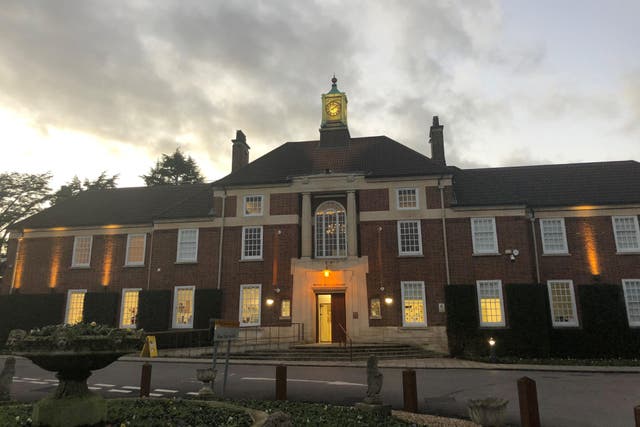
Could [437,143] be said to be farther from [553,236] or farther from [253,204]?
[253,204]

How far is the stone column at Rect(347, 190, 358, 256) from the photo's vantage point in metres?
26.6

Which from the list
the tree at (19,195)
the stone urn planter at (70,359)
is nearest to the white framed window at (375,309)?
the stone urn planter at (70,359)

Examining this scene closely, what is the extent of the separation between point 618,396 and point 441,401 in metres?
5.27

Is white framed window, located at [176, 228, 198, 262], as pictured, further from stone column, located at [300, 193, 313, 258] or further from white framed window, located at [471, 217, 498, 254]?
white framed window, located at [471, 217, 498, 254]

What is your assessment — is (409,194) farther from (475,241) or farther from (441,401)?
(441,401)

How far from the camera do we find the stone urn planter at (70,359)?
7137mm

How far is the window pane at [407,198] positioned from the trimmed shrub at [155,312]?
15.3m

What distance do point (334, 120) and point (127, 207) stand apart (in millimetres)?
16691

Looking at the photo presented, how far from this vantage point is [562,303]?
25.1m

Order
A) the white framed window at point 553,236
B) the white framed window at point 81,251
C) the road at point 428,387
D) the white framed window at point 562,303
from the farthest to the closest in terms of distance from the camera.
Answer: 1. the white framed window at point 81,251
2. the white framed window at point 553,236
3. the white framed window at point 562,303
4. the road at point 428,387

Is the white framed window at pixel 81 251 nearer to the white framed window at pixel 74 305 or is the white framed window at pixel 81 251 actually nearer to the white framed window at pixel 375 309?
the white framed window at pixel 74 305

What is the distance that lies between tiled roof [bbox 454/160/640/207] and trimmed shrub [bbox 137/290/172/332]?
1865 cm

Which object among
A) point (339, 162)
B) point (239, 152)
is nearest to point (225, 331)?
A: point (339, 162)

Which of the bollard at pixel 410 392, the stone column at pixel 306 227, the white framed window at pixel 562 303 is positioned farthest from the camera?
the stone column at pixel 306 227
